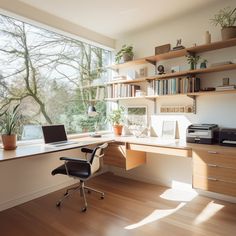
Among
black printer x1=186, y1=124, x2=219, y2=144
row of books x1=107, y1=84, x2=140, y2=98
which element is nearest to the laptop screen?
row of books x1=107, y1=84, x2=140, y2=98

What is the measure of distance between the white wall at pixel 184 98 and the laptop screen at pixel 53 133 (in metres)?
1.39

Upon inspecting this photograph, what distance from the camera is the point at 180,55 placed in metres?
3.23

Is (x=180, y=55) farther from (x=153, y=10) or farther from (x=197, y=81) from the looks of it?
(x=153, y=10)

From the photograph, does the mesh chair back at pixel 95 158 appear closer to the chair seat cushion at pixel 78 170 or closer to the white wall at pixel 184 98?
the chair seat cushion at pixel 78 170

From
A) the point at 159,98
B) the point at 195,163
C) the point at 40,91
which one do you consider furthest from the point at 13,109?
the point at 195,163

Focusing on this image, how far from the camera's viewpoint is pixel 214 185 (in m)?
2.48

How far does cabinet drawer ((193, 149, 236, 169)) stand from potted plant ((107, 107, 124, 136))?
1.48 meters

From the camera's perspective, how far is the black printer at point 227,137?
8.49 feet

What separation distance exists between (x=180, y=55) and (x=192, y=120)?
1.00 m

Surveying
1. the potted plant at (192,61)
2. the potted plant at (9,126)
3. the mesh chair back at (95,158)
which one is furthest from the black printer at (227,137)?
the potted plant at (9,126)

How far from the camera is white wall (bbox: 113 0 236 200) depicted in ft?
9.52

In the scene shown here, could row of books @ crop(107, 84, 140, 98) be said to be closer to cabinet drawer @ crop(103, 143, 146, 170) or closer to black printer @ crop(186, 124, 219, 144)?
cabinet drawer @ crop(103, 143, 146, 170)

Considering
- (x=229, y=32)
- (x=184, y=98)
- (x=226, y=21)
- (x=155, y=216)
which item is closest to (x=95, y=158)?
(x=155, y=216)

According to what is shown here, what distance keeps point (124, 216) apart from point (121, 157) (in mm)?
965
